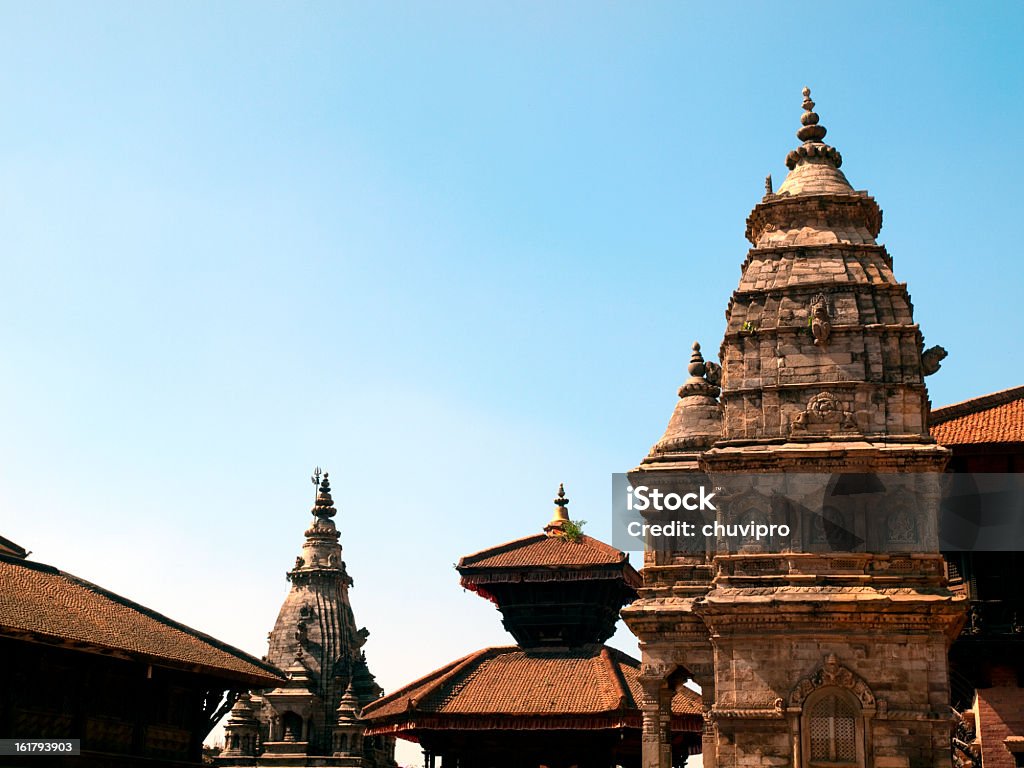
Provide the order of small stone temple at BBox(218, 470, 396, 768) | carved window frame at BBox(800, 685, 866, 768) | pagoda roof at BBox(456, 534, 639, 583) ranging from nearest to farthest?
1. carved window frame at BBox(800, 685, 866, 768)
2. pagoda roof at BBox(456, 534, 639, 583)
3. small stone temple at BBox(218, 470, 396, 768)

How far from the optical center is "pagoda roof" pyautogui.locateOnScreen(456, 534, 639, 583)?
45.6m

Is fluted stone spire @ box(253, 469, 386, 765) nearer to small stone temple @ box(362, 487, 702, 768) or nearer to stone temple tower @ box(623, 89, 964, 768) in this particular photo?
small stone temple @ box(362, 487, 702, 768)

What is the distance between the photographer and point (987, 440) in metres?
31.6

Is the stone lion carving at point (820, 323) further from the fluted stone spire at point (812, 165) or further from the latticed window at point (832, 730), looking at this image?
the latticed window at point (832, 730)

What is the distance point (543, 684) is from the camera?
42969 mm

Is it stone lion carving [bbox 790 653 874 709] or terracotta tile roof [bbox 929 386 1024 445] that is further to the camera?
terracotta tile roof [bbox 929 386 1024 445]

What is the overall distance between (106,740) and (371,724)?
12.6 meters

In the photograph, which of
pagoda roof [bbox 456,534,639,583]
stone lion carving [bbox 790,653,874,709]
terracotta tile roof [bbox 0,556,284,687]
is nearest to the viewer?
stone lion carving [bbox 790,653,874,709]

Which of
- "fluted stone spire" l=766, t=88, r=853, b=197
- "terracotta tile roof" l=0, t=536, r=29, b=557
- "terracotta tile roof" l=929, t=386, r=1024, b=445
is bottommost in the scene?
"terracotta tile roof" l=0, t=536, r=29, b=557

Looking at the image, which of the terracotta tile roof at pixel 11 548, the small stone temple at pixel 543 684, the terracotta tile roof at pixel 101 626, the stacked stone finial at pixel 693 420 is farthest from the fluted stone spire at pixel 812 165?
the terracotta tile roof at pixel 11 548

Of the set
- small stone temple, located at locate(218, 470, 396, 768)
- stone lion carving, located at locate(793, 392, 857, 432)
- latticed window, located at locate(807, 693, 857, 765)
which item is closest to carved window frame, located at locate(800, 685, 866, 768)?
latticed window, located at locate(807, 693, 857, 765)

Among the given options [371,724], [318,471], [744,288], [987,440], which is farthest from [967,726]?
[318,471]

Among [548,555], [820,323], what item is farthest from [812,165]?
[548,555]

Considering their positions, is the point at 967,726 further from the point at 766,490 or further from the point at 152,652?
the point at 152,652
